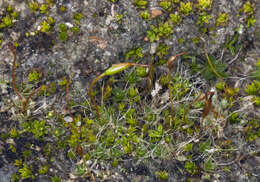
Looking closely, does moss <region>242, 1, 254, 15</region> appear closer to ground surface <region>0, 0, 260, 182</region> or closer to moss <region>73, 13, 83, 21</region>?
ground surface <region>0, 0, 260, 182</region>

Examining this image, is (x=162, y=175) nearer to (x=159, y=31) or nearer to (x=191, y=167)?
(x=191, y=167)

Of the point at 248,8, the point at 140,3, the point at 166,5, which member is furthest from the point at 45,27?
the point at 248,8

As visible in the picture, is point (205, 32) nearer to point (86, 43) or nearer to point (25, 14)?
point (86, 43)

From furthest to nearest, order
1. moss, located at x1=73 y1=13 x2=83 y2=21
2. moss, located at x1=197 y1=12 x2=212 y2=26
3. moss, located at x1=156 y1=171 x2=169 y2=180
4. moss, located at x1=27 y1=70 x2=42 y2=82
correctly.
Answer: moss, located at x1=197 y1=12 x2=212 y2=26
moss, located at x1=73 y1=13 x2=83 y2=21
moss, located at x1=27 y1=70 x2=42 y2=82
moss, located at x1=156 y1=171 x2=169 y2=180

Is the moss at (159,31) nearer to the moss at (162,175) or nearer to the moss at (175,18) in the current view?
the moss at (175,18)

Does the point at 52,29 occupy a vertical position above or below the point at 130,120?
above

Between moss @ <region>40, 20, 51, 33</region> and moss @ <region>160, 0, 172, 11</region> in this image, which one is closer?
moss @ <region>40, 20, 51, 33</region>

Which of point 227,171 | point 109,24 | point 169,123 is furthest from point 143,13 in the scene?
point 227,171

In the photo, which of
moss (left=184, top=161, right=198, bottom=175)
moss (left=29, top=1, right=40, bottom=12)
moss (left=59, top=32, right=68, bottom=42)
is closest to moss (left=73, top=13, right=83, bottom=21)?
moss (left=59, top=32, right=68, bottom=42)
